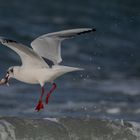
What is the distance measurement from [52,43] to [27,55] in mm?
299

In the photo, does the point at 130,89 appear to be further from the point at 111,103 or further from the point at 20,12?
the point at 20,12

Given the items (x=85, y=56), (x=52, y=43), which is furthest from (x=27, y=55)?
(x=85, y=56)

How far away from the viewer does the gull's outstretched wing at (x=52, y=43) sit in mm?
7844

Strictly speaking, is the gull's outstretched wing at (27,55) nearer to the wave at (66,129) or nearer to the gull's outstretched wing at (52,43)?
the gull's outstretched wing at (52,43)

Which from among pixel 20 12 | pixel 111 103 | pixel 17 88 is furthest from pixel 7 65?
pixel 20 12

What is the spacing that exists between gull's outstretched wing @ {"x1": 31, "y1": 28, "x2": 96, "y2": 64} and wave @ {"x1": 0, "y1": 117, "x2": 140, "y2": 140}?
63 cm

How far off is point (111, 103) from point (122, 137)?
11.3 feet

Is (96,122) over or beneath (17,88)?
over

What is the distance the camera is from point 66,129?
764cm

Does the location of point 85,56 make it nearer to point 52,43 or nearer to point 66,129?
point 52,43

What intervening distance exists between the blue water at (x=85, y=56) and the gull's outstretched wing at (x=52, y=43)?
2.05 metres

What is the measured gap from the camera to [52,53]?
7.92m

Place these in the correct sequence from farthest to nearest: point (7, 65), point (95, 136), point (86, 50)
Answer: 1. point (86, 50)
2. point (7, 65)
3. point (95, 136)

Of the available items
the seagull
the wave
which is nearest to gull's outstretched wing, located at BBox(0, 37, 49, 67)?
the seagull
